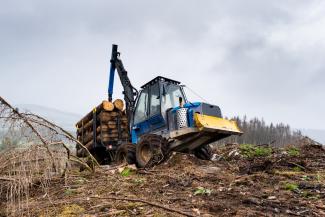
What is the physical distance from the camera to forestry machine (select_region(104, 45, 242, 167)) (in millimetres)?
9078

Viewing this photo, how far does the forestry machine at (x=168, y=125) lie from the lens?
9.08 m

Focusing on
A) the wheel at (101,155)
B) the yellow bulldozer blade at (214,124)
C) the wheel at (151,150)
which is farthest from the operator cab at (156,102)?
the wheel at (101,155)

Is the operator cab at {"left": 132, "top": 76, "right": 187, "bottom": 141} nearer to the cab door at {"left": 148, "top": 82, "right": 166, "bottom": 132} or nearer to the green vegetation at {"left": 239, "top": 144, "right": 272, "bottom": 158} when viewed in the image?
the cab door at {"left": 148, "top": 82, "right": 166, "bottom": 132}

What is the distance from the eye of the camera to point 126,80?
12781 mm

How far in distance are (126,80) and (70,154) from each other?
6.78 meters

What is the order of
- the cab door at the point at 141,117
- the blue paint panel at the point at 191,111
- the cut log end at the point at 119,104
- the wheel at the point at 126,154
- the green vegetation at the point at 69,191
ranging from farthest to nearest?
the cut log end at the point at 119,104 → the cab door at the point at 141,117 → the wheel at the point at 126,154 → the blue paint panel at the point at 191,111 → the green vegetation at the point at 69,191

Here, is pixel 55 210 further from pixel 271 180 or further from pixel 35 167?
pixel 271 180

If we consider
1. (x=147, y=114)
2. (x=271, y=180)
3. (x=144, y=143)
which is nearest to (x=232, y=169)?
(x=271, y=180)

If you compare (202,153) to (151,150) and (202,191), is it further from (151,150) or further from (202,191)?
(202,191)

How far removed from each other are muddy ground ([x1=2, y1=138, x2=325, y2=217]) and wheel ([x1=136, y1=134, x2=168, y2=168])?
1.15 metres

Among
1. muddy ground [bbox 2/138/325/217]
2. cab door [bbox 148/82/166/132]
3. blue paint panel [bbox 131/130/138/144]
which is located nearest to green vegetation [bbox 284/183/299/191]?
muddy ground [bbox 2/138/325/217]

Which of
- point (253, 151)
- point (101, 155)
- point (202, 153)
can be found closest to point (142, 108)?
point (202, 153)

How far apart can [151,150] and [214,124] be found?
6.35 ft

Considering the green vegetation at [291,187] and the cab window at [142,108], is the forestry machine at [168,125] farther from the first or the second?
the green vegetation at [291,187]
